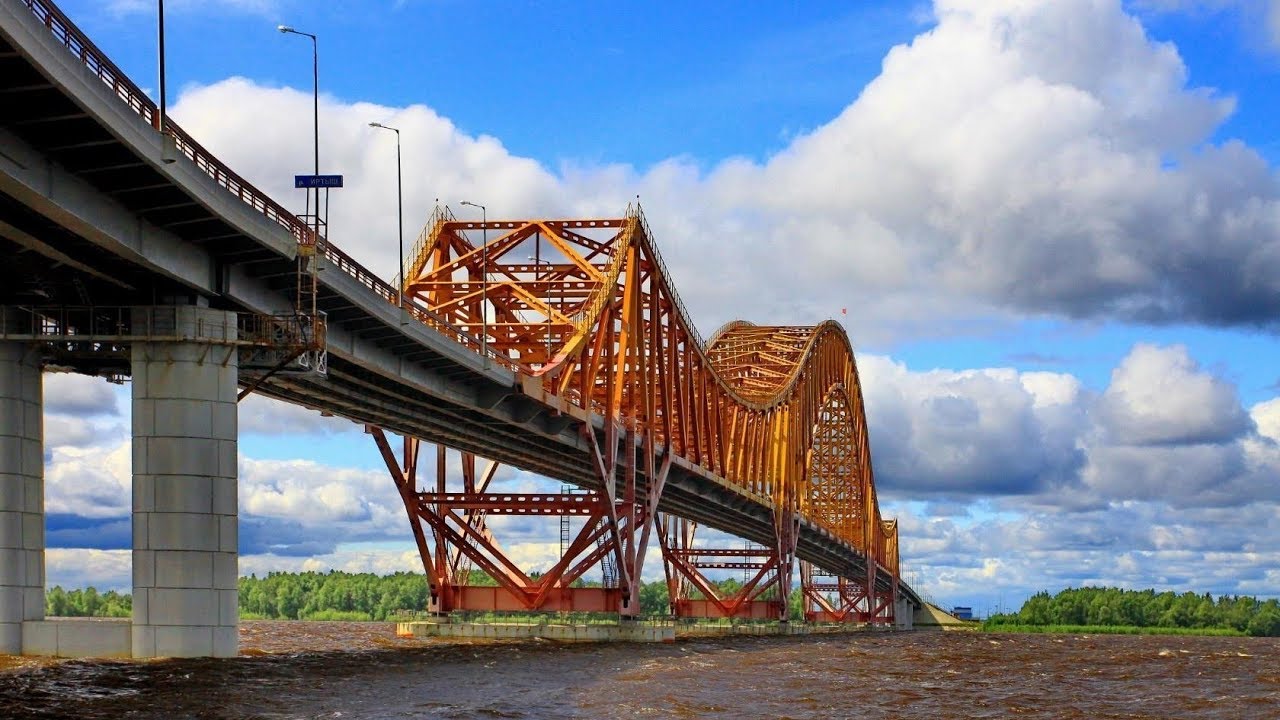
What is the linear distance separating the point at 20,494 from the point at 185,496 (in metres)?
5.20

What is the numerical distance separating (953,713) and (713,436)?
72.6 meters

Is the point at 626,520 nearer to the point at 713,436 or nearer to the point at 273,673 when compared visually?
the point at 713,436

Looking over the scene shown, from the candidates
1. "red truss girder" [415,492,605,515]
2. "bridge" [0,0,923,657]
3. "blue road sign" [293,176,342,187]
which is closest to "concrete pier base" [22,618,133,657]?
"bridge" [0,0,923,657]

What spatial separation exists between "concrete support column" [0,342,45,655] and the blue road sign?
8791 millimetres

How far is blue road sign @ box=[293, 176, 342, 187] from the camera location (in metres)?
48.5

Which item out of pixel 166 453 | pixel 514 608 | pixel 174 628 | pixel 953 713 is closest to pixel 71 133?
pixel 166 453

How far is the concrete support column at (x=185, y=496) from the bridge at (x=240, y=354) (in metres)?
0.06

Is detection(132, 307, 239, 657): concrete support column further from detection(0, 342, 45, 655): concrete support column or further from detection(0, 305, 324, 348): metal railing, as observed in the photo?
detection(0, 342, 45, 655): concrete support column

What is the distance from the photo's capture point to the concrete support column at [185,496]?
41.9m

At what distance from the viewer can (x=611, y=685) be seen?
165ft

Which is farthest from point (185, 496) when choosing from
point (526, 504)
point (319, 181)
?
point (526, 504)

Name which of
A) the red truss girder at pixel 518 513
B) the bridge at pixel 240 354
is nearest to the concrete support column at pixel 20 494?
the bridge at pixel 240 354

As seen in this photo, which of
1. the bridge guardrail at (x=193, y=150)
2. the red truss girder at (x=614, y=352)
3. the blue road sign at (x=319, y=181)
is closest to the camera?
the bridge guardrail at (x=193, y=150)

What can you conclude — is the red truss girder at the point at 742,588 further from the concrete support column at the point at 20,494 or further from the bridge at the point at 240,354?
the concrete support column at the point at 20,494
